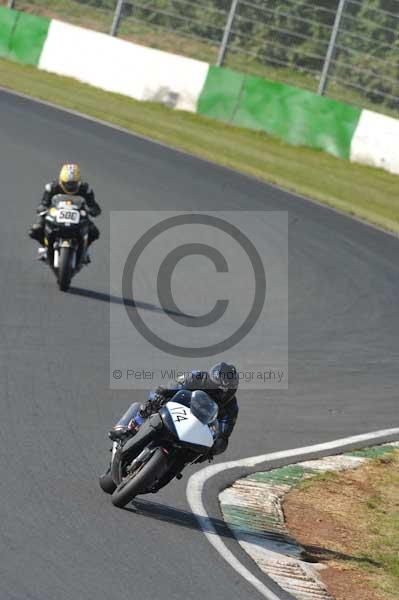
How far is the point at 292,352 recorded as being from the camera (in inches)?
535

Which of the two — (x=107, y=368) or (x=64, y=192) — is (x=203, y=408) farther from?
(x=64, y=192)

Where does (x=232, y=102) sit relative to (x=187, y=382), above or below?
above

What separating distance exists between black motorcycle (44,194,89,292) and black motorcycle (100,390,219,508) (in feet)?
20.6

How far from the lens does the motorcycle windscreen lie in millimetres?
7520

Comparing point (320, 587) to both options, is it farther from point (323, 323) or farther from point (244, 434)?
point (323, 323)

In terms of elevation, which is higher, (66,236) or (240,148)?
(240,148)

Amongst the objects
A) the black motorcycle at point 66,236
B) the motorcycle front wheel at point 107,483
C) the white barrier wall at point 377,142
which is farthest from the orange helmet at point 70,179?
the white barrier wall at point 377,142

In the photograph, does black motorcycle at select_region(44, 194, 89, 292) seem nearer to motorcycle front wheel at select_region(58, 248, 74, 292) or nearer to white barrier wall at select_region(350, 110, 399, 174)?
motorcycle front wheel at select_region(58, 248, 74, 292)

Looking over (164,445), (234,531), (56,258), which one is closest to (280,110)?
(56,258)

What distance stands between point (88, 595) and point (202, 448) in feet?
5.19

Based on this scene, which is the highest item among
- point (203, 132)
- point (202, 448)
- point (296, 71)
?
point (296, 71)

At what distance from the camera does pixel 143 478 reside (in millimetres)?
7645

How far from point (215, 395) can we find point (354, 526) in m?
1.93

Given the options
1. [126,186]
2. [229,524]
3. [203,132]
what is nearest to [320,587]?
[229,524]
